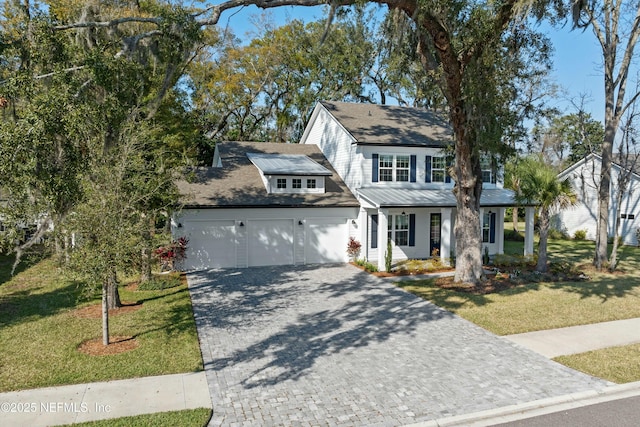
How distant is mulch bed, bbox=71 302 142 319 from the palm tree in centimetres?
1477

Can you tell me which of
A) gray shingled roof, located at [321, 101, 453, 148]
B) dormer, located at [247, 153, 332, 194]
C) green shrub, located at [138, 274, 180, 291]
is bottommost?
green shrub, located at [138, 274, 180, 291]

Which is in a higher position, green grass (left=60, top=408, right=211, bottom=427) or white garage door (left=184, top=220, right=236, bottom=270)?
white garage door (left=184, top=220, right=236, bottom=270)

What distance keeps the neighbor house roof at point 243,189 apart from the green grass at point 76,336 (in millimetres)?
4776

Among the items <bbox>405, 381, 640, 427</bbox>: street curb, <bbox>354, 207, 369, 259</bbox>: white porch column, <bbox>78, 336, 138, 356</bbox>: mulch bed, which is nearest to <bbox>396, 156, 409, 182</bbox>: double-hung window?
<bbox>354, 207, 369, 259</bbox>: white porch column

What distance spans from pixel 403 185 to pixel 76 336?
14.9m

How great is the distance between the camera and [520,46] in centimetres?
1459

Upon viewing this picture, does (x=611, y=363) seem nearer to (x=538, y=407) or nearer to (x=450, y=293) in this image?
(x=538, y=407)

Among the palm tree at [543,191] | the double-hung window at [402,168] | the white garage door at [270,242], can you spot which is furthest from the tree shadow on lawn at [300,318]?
the palm tree at [543,191]

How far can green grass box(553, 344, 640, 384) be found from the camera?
7729mm

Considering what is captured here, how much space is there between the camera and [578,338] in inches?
384

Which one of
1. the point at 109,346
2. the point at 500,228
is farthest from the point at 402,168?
the point at 109,346

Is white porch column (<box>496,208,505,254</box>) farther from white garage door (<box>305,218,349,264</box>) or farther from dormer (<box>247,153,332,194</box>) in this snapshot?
dormer (<box>247,153,332,194</box>)

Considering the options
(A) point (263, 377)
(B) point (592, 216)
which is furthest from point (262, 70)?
(A) point (263, 377)

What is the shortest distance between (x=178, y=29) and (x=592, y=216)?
29.9 metres
